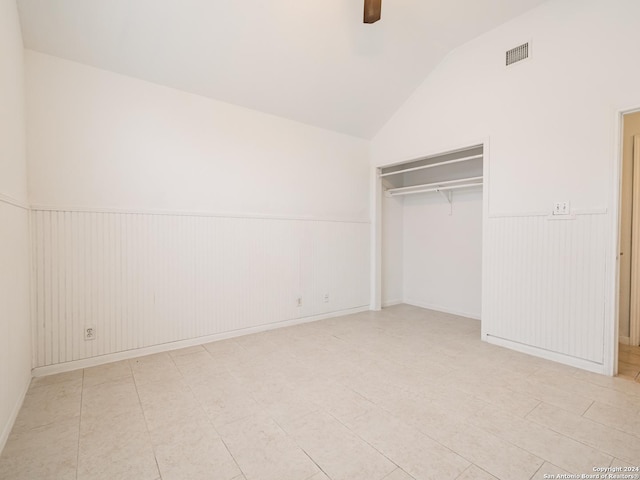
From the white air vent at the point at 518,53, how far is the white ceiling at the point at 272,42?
32 cm

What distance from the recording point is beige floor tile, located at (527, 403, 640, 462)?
158 centimetres

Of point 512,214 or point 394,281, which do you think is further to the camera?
point 394,281

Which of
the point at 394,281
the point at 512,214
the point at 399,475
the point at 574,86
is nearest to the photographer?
the point at 399,475

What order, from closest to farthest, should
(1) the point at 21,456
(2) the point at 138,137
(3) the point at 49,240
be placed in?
(1) the point at 21,456
(3) the point at 49,240
(2) the point at 138,137

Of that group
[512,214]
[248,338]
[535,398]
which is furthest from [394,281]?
[535,398]

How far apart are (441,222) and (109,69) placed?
4314 millimetres

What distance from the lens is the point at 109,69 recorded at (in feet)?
8.79

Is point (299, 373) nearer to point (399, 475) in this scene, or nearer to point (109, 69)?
point (399, 475)

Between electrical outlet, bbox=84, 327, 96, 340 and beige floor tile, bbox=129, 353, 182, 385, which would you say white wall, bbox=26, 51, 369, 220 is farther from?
beige floor tile, bbox=129, 353, 182, 385

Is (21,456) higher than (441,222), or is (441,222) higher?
(441,222)

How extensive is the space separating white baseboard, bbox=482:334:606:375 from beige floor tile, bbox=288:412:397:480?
84.4 inches

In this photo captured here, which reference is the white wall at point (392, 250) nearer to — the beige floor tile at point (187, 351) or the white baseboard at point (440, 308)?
the white baseboard at point (440, 308)

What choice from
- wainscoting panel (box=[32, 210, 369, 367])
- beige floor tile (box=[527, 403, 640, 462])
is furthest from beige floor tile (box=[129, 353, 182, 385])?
beige floor tile (box=[527, 403, 640, 462])

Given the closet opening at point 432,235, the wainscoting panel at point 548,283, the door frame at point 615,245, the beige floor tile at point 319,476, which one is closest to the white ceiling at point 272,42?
the closet opening at point 432,235
